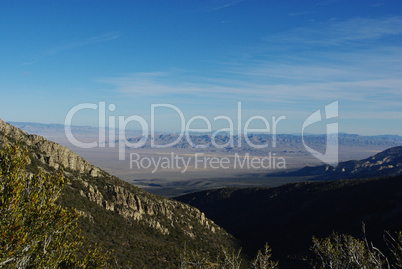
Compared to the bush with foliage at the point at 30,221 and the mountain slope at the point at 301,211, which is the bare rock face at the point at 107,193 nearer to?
the mountain slope at the point at 301,211

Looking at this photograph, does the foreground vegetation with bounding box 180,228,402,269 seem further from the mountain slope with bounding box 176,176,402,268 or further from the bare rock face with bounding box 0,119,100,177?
the bare rock face with bounding box 0,119,100,177

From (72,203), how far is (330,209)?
2080 inches

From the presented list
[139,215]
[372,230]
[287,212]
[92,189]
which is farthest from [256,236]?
[92,189]

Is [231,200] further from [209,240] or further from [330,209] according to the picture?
[209,240]

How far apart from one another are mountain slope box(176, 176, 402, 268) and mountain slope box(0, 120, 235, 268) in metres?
11.0

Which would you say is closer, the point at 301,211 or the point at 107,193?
the point at 107,193

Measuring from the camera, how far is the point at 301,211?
231 feet

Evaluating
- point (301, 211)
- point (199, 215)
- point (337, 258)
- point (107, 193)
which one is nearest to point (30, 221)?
point (337, 258)

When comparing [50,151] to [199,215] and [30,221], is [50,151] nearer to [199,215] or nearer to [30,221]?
[199,215]

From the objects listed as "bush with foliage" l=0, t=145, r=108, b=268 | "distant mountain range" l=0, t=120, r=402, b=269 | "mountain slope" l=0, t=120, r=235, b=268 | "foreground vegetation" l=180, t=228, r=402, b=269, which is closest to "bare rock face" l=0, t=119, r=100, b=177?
"mountain slope" l=0, t=120, r=235, b=268

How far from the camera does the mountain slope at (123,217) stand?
35.9 m

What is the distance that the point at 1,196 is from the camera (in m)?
9.56

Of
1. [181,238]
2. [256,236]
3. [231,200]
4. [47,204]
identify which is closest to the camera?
[47,204]

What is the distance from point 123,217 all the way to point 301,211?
44.2 meters
